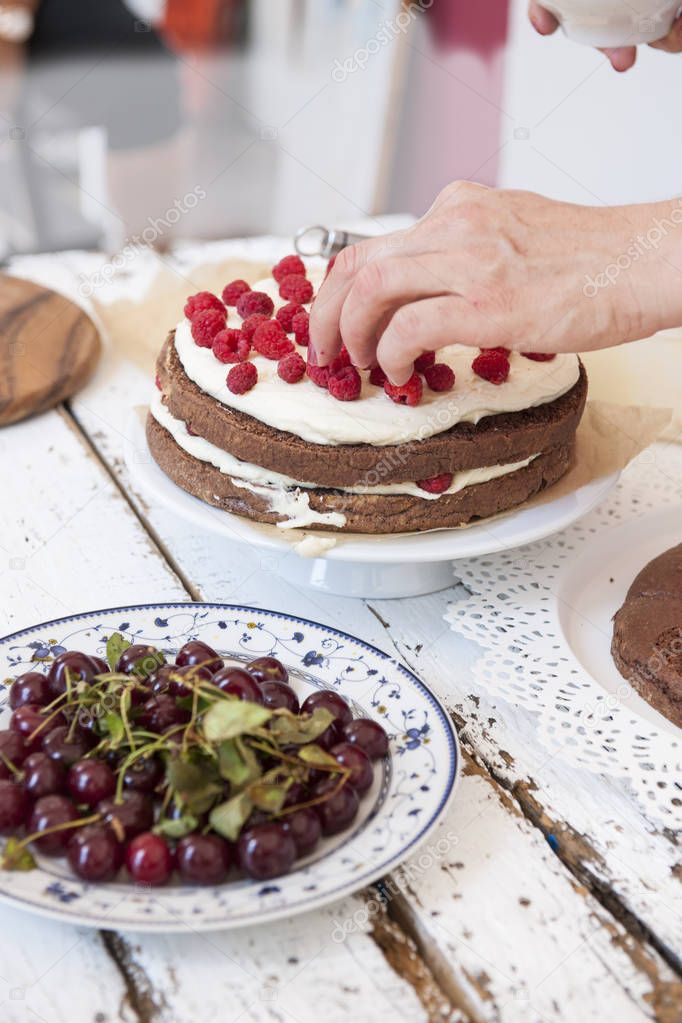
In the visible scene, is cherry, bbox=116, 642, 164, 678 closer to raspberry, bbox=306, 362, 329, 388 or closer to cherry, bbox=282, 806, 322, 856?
cherry, bbox=282, 806, 322, 856

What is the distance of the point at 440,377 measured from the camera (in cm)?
119

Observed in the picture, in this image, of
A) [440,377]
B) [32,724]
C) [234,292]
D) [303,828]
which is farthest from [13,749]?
[234,292]

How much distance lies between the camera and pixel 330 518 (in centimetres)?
117

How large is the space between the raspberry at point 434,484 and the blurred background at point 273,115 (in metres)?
1.35

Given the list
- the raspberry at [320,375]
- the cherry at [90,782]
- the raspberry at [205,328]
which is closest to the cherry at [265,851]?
the cherry at [90,782]

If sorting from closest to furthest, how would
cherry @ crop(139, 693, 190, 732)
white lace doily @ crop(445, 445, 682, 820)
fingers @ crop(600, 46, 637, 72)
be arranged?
cherry @ crop(139, 693, 190, 732) < white lace doily @ crop(445, 445, 682, 820) < fingers @ crop(600, 46, 637, 72)

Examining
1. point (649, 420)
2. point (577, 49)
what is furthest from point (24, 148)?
point (649, 420)

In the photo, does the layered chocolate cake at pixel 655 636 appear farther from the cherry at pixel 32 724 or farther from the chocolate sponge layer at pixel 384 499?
the cherry at pixel 32 724

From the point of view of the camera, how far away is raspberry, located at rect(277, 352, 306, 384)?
1.20 meters

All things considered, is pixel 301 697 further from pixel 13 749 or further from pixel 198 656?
pixel 13 749

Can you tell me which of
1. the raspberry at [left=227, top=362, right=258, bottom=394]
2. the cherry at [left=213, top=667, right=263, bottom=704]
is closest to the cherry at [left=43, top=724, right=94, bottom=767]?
the cherry at [left=213, top=667, right=263, bottom=704]

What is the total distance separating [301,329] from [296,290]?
4.3 inches

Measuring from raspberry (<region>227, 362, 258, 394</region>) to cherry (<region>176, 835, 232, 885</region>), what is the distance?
0.54 meters

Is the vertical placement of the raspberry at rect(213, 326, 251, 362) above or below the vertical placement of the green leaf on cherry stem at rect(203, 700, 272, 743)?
below
